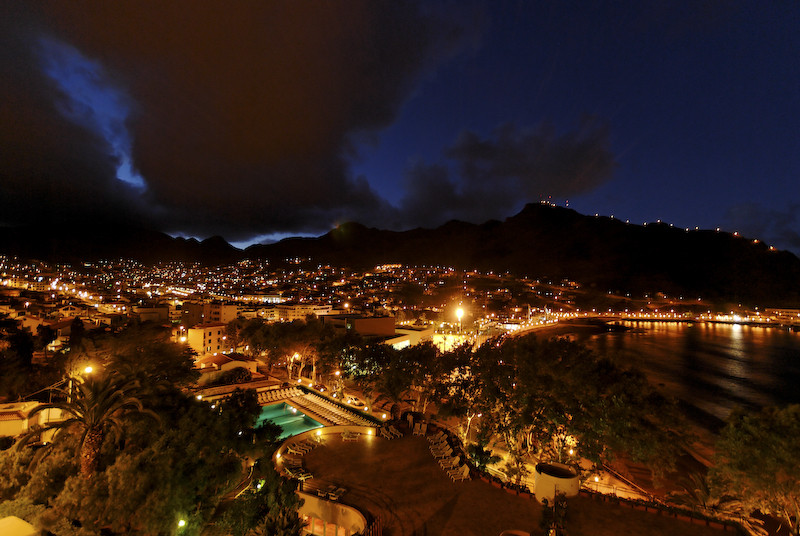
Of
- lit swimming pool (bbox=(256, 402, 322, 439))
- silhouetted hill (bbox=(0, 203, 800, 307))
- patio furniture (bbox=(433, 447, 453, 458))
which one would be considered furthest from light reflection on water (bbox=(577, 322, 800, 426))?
silhouetted hill (bbox=(0, 203, 800, 307))

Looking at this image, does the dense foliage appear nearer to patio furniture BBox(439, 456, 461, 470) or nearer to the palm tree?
patio furniture BBox(439, 456, 461, 470)

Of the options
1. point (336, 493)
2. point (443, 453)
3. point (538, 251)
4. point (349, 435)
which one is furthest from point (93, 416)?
point (538, 251)

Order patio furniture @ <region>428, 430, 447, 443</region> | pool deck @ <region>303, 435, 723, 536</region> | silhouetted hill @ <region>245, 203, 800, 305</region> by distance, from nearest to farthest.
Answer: pool deck @ <region>303, 435, 723, 536</region>, patio furniture @ <region>428, 430, 447, 443</region>, silhouetted hill @ <region>245, 203, 800, 305</region>

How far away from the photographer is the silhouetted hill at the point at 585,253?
109 m

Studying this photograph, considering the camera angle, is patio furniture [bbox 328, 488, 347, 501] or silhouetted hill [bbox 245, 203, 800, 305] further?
silhouetted hill [bbox 245, 203, 800, 305]

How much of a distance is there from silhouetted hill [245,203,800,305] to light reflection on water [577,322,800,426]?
41.2 m

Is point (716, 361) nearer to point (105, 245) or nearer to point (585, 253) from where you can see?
point (585, 253)

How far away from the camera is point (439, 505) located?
8344 mm

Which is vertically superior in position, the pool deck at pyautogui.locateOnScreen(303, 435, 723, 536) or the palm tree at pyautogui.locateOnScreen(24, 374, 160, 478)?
the palm tree at pyautogui.locateOnScreen(24, 374, 160, 478)

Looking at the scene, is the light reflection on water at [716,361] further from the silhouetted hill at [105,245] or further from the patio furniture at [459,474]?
the silhouetted hill at [105,245]

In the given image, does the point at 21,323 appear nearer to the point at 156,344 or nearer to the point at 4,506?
the point at 156,344

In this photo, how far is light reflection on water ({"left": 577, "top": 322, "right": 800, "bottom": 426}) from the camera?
1158 inches

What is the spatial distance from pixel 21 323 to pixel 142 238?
171 meters

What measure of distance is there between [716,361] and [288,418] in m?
47.0
